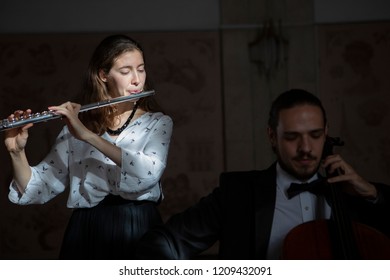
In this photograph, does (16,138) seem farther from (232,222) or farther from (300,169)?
(300,169)

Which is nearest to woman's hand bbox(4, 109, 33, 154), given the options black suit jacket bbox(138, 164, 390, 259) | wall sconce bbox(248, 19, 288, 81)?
black suit jacket bbox(138, 164, 390, 259)

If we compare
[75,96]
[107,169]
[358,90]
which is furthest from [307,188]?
[358,90]

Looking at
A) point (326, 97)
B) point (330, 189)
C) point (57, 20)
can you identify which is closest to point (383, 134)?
point (326, 97)

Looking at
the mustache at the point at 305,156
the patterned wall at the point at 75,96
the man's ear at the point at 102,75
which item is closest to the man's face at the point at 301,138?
the mustache at the point at 305,156

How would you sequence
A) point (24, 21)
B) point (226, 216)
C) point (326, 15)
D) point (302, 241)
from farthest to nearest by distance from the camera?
1. point (326, 15)
2. point (24, 21)
3. point (226, 216)
4. point (302, 241)

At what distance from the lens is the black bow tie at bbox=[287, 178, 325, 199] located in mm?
1525

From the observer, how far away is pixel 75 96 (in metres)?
1.91

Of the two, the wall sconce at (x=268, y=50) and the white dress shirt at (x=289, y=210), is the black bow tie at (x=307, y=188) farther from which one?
the wall sconce at (x=268, y=50)

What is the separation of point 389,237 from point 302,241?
21 centimetres

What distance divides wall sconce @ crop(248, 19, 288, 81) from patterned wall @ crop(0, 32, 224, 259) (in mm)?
125

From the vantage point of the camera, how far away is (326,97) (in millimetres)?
2248

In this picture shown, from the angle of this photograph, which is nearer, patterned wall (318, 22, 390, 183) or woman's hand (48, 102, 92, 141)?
woman's hand (48, 102, 92, 141)

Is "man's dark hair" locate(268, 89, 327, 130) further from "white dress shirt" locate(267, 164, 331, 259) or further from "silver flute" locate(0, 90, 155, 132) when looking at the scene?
"silver flute" locate(0, 90, 155, 132)

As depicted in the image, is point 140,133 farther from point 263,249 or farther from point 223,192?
point 263,249
